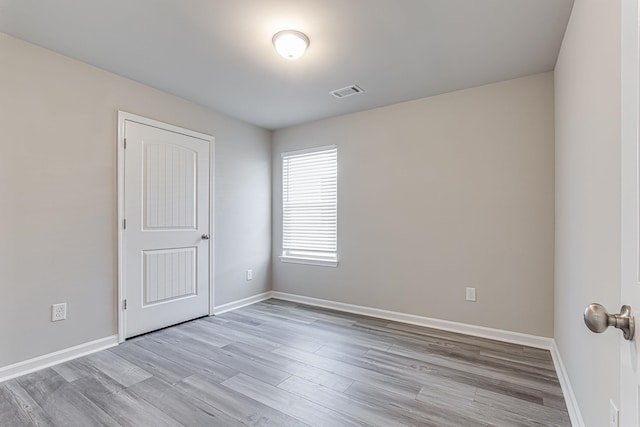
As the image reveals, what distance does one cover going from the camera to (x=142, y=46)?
2326 millimetres

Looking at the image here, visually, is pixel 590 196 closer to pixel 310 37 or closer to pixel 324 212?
pixel 310 37

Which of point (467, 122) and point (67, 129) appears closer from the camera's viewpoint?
point (67, 129)

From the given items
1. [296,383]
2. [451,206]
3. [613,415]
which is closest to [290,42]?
[451,206]

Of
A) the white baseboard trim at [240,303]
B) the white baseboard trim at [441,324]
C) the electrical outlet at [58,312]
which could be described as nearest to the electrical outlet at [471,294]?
the white baseboard trim at [441,324]

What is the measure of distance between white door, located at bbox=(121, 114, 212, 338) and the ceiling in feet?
2.02

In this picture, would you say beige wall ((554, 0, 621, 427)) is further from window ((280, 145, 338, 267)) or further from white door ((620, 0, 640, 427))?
window ((280, 145, 338, 267))

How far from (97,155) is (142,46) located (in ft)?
3.34

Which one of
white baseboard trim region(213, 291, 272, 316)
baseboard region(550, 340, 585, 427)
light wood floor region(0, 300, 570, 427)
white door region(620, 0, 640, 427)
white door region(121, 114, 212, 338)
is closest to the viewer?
white door region(620, 0, 640, 427)

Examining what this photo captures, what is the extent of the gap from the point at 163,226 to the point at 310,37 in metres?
2.29

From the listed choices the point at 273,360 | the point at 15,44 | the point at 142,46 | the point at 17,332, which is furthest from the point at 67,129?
the point at 273,360

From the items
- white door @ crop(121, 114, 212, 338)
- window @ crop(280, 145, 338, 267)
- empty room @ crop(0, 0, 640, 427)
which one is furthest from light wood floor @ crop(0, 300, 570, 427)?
window @ crop(280, 145, 338, 267)

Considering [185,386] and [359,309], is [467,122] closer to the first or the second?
[359,309]

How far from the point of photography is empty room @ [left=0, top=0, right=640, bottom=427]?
5.86 feet

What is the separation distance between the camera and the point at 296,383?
2.12 m
